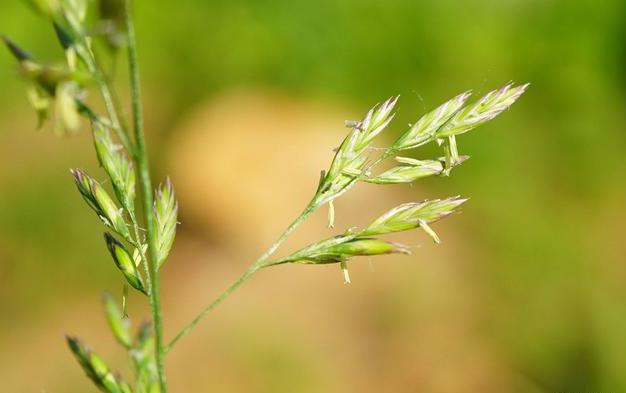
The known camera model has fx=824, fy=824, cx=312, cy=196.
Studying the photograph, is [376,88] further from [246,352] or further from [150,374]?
[150,374]

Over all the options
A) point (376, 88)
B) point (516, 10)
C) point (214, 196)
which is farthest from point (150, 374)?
point (516, 10)

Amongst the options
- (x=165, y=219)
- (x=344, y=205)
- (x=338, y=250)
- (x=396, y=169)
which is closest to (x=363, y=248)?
(x=338, y=250)

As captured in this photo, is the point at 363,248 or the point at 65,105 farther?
the point at 363,248

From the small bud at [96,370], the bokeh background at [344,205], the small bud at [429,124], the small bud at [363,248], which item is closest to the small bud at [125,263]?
the small bud at [96,370]

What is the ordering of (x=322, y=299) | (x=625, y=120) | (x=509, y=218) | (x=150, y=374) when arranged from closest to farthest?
(x=150, y=374)
(x=322, y=299)
(x=509, y=218)
(x=625, y=120)

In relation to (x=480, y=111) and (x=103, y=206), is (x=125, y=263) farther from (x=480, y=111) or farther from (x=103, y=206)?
(x=480, y=111)

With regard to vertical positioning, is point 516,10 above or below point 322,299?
above

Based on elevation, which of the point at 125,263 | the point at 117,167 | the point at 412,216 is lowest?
the point at 412,216
